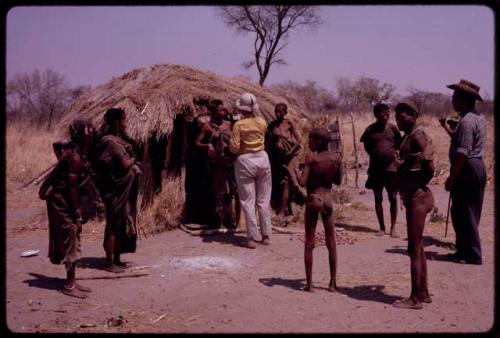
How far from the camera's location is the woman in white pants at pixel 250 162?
A: 287 inches

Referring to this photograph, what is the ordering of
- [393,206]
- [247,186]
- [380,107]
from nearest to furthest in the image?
[247,186], [380,107], [393,206]

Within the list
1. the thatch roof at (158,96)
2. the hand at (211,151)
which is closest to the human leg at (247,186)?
the hand at (211,151)

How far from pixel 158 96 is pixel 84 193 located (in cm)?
362

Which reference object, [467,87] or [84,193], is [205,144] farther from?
[467,87]

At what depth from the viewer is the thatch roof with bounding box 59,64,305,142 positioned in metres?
8.58

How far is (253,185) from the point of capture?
746cm

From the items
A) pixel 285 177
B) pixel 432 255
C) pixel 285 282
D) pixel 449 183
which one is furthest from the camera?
pixel 285 177

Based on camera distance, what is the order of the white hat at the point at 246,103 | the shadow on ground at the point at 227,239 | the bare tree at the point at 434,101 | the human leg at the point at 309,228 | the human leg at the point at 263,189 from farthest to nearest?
the bare tree at the point at 434,101 < the shadow on ground at the point at 227,239 < the human leg at the point at 263,189 < the white hat at the point at 246,103 < the human leg at the point at 309,228

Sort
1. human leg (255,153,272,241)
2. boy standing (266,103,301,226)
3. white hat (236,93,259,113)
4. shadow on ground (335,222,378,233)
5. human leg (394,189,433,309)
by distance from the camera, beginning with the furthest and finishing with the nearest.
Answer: boy standing (266,103,301,226) < shadow on ground (335,222,378,233) < human leg (255,153,272,241) < white hat (236,93,259,113) < human leg (394,189,433,309)

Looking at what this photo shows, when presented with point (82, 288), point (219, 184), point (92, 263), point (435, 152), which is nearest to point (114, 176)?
point (82, 288)

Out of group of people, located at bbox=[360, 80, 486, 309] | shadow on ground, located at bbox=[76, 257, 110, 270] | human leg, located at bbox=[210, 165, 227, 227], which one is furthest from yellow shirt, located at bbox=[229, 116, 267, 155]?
shadow on ground, located at bbox=[76, 257, 110, 270]

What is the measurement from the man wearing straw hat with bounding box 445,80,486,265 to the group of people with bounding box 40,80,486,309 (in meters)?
0.01

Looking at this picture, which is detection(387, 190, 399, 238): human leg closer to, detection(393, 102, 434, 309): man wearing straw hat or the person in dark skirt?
detection(393, 102, 434, 309): man wearing straw hat

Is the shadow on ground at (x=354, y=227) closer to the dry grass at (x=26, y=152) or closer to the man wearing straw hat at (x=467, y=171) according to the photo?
the man wearing straw hat at (x=467, y=171)
